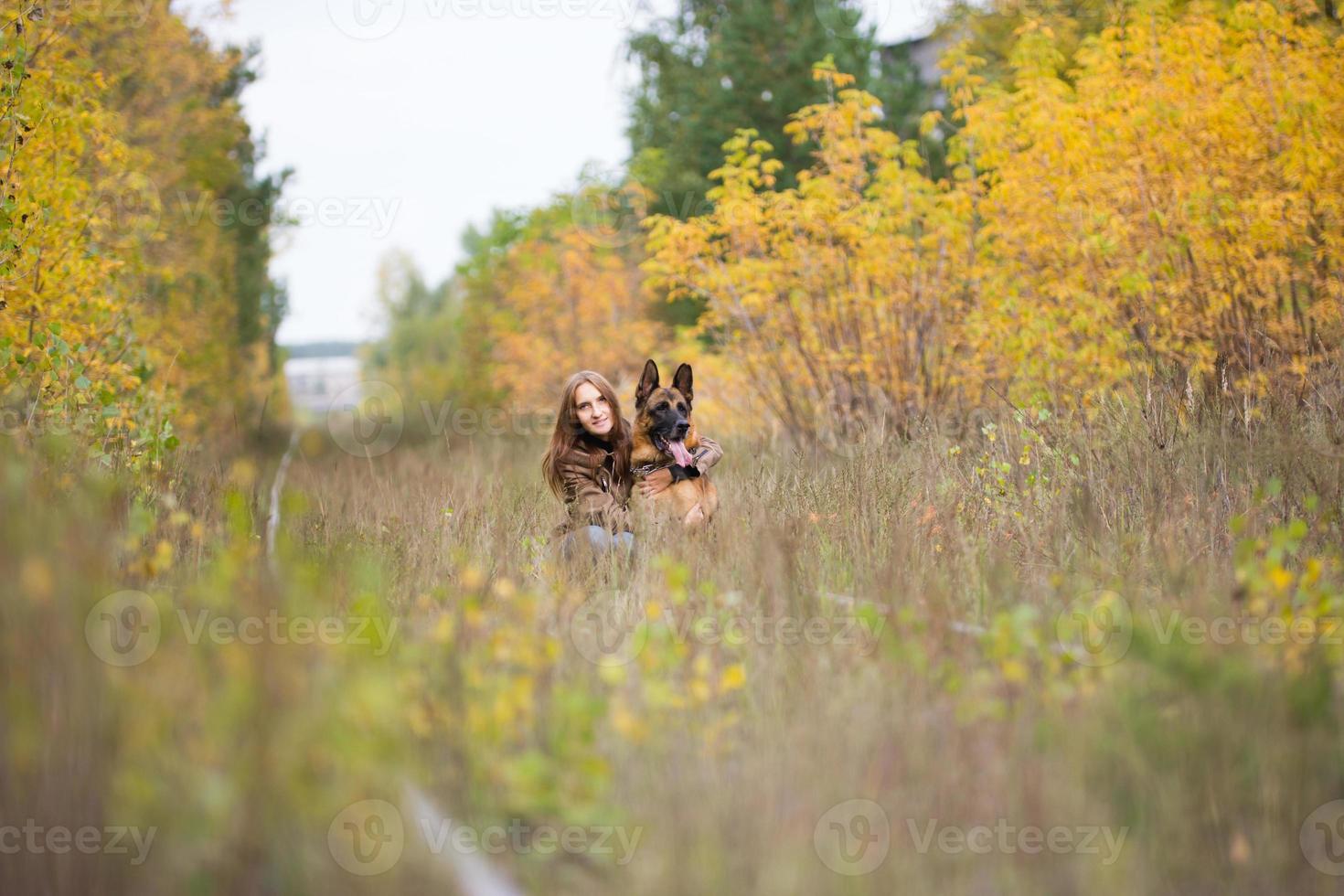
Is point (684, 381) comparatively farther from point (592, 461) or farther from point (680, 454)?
point (592, 461)

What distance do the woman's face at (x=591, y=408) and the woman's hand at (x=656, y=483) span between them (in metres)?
0.42

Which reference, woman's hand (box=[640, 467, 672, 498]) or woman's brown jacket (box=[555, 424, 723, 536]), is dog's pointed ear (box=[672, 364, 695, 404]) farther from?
woman's hand (box=[640, 467, 672, 498])

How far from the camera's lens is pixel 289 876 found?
7.73ft

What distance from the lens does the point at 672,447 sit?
19.4 ft


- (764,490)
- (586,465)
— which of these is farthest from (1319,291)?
(586,465)

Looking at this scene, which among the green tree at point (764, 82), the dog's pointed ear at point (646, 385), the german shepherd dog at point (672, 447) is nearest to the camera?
the german shepherd dog at point (672, 447)

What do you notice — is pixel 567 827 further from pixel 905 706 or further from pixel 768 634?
pixel 768 634

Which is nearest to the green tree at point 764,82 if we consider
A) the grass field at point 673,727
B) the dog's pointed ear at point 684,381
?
the dog's pointed ear at point 684,381

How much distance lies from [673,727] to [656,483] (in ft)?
9.53

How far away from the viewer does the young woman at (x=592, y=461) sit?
5805 millimetres

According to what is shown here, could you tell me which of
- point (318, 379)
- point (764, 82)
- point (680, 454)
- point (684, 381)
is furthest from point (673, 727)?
point (318, 379)

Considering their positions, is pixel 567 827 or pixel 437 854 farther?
pixel 567 827

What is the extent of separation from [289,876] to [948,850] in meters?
1.61

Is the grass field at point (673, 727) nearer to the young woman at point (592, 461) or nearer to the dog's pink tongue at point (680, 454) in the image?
the young woman at point (592, 461)
